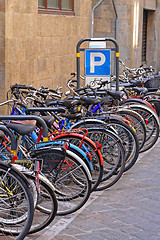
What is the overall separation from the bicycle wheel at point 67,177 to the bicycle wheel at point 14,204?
28.3 inches

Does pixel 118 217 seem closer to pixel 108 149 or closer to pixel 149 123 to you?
pixel 108 149

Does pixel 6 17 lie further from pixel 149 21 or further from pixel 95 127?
pixel 149 21

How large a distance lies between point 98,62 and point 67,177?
12.0ft

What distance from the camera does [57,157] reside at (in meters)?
5.15

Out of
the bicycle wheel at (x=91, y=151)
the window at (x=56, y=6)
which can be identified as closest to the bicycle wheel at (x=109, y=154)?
the bicycle wheel at (x=91, y=151)

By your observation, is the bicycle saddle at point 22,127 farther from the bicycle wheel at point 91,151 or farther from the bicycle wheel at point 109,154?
the bicycle wheel at point 109,154

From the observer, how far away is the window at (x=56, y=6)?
36.3ft

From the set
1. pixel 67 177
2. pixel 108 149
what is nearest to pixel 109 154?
pixel 108 149

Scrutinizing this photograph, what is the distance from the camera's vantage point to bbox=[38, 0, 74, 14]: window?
36.3 ft

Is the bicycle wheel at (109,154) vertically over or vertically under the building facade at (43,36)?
under

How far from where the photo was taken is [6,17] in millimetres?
8836

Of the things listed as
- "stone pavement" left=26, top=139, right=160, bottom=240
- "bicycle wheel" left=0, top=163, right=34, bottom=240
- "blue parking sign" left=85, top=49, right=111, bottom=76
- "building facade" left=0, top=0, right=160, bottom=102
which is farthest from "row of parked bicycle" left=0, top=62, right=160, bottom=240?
"building facade" left=0, top=0, right=160, bottom=102

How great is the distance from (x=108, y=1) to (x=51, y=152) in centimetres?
1305

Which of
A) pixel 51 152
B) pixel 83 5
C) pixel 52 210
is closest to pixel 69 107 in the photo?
pixel 51 152
